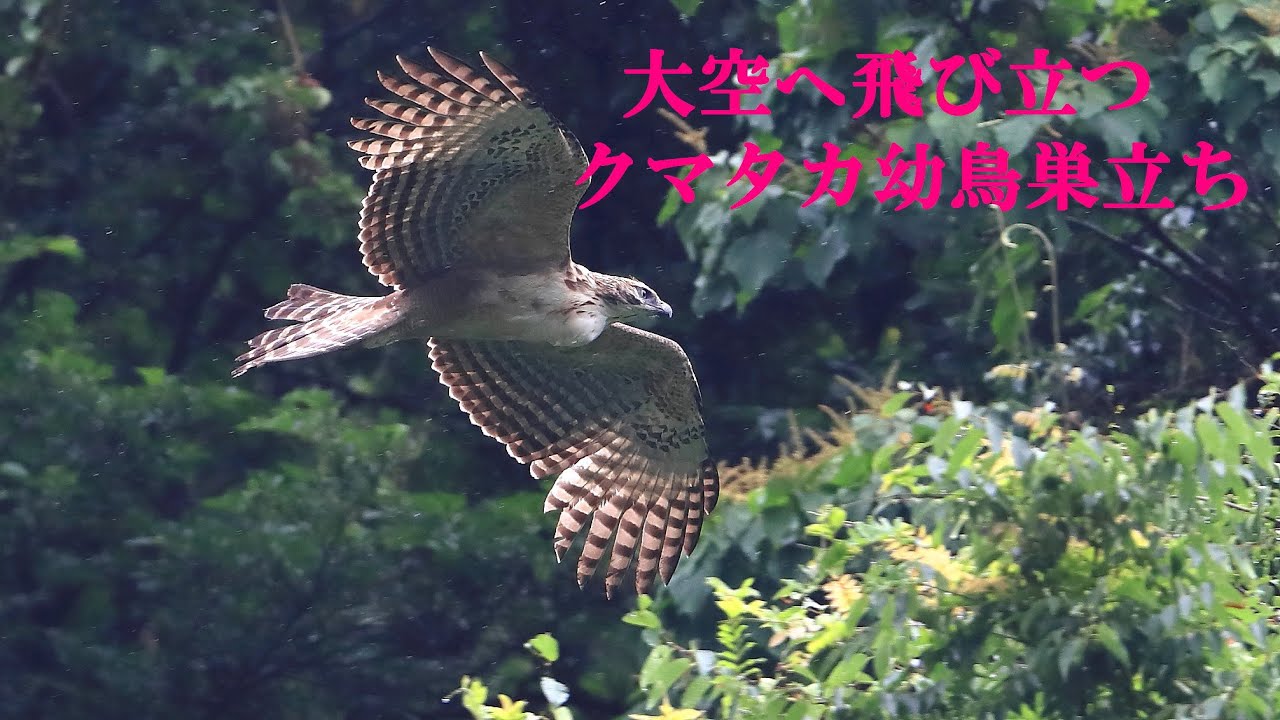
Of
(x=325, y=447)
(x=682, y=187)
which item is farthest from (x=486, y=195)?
(x=325, y=447)

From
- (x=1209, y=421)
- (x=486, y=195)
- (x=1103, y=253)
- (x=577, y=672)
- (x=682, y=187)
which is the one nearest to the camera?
(x=1209, y=421)

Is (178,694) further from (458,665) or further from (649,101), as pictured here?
(649,101)

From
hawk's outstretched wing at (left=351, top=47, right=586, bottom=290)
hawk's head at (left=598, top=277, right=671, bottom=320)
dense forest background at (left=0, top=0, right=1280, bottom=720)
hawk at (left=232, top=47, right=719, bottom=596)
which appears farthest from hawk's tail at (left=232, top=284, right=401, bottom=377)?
dense forest background at (left=0, top=0, right=1280, bottom=720)

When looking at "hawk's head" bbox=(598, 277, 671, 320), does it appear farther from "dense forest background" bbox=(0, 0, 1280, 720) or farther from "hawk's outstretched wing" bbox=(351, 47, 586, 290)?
"dense forest background" bbox=(0, 0, 1280, 720)

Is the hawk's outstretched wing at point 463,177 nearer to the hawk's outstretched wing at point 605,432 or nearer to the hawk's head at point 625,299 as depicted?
the hawk's head at point 625,299

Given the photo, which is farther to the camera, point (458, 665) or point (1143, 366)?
point (458, 665)

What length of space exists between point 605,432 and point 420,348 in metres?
2.26

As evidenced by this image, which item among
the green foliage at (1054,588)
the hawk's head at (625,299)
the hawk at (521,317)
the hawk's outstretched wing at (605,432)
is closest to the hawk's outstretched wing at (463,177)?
the hawk at (521,317)

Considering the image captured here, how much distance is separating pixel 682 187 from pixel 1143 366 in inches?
71.6

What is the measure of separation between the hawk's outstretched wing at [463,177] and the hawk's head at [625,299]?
0.46ft

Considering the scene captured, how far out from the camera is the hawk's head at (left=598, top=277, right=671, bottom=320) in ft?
16.8

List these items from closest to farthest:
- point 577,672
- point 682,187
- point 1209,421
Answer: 1. point 1209,421
2. point 682,187
3. point 577,672

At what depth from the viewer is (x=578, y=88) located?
796 centimetres

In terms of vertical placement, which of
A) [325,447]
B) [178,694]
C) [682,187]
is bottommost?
[178,694]
